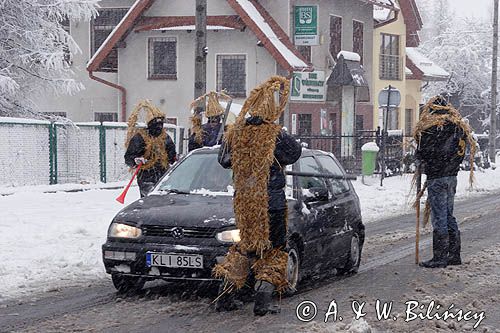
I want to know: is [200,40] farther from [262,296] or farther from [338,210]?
[262,296]

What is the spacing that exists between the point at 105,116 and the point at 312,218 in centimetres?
2700

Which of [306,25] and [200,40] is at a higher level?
[306,25]

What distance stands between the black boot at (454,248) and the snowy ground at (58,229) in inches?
86.9

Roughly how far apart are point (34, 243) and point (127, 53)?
2212 cm

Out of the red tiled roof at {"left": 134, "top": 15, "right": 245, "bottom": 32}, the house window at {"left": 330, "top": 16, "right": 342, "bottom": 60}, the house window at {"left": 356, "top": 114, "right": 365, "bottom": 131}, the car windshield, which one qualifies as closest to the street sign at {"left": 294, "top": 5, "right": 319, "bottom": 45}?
the red tiled roof at {"left": 134, "top": 15, "right": 245, "bottom": 32}

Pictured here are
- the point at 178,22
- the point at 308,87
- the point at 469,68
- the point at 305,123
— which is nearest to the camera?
the point at 178,22

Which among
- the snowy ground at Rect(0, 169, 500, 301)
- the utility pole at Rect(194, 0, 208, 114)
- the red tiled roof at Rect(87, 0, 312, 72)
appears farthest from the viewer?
the red tiled roof at Rect(87, 0, 312, 72)

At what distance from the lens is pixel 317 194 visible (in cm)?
954

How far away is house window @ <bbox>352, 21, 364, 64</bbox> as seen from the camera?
37.0 metres

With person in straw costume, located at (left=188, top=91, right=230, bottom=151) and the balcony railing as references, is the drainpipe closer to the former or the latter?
the balcony railing

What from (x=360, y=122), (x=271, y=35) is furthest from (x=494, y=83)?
(x=271, y=35)

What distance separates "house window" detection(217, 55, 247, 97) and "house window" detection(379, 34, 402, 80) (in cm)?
895

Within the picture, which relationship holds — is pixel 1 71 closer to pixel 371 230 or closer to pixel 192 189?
pixel 371 230

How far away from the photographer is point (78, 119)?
117 ft
